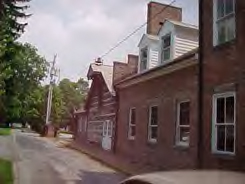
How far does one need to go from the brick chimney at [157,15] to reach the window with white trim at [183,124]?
838 centimetres

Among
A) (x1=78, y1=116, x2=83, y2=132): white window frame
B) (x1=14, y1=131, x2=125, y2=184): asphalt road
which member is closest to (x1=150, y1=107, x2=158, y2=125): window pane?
(x1=14, y1=131, x2=125, y2=184): asphalt road

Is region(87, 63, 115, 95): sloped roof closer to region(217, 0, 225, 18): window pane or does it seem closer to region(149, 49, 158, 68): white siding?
region(149, 49, 158, 68): white siding

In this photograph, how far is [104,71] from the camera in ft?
98.5

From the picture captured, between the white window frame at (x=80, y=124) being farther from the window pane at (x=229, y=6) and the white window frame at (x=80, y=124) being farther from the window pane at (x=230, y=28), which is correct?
the window pane at (x=230, y=28)

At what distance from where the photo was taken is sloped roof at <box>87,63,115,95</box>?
92.4 feet

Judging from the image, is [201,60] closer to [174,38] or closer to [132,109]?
[174,38]

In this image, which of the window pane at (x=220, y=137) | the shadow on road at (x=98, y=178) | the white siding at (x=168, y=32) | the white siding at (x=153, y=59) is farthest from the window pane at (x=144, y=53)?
the window pane at (x=220, y=137)

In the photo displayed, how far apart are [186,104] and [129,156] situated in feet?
21.4

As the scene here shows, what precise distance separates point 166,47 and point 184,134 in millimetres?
4912

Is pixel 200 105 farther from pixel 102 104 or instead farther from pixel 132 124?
pixel 102 104

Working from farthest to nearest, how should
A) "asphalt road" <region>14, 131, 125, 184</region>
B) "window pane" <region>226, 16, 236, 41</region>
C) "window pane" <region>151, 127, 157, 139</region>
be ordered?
"window pane" <region>151, 127, 157, 139</region> → "asphalt road" <region>14, 131, 125, 184</region> → "window pane" <region>226, 16, 236, 41</region>

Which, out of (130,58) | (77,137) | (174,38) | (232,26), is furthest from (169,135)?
(77,137)

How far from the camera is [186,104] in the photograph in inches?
589

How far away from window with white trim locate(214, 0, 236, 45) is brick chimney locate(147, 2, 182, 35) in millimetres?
9698
